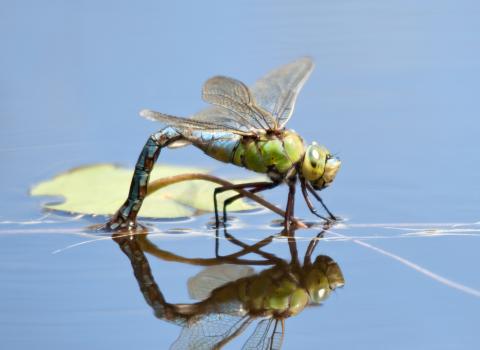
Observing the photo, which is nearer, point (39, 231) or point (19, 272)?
point (19, 272)

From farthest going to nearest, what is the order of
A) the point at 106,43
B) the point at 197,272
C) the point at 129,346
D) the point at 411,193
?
the point at 106,43 < the point at 411,193 < the point at 197,272 < the point at 129,346

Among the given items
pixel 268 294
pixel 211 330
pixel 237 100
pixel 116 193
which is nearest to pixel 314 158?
pixel 237 100

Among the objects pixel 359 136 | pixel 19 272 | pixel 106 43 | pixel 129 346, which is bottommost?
pixel 129 346

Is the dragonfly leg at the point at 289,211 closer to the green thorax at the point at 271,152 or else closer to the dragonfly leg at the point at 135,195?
the green thorax at the point at 271,152

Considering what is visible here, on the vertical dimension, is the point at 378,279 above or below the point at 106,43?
below

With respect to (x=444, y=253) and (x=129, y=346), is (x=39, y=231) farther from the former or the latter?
(x=444, y=253)

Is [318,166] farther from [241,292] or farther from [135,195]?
[241,292]

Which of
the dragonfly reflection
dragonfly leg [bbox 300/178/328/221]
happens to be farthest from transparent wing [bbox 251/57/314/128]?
the dragonfly reflection

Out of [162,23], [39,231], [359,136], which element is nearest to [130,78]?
[162,23]
